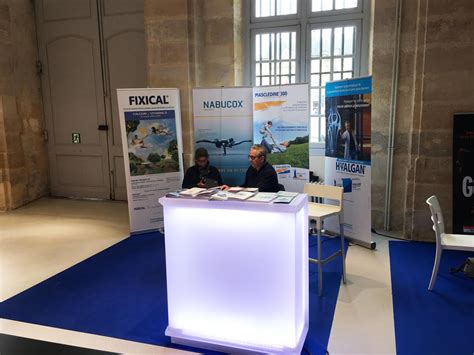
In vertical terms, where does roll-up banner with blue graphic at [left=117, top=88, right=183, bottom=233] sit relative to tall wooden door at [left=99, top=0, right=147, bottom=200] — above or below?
below

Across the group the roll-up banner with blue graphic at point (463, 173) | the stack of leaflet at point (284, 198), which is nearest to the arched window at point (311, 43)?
the roll-up banner with blue graphic at point (463, 173)

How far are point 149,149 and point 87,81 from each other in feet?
8.11

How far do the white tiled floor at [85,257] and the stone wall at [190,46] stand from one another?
1.63 metres

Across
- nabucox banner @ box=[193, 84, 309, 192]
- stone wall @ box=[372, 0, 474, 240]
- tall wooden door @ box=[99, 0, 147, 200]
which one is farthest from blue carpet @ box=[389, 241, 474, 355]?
tall wooden door @ box=[99, 0, 147, 200]

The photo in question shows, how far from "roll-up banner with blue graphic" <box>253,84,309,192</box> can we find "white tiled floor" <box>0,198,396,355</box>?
3.68 ft

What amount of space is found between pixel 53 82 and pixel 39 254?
3.59 meters

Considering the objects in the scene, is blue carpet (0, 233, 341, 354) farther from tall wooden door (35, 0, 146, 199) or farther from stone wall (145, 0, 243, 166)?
tall wooden door (35, 0, 146, 199)

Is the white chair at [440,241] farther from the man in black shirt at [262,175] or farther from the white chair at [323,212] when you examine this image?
the man in black shirt at [262,175]

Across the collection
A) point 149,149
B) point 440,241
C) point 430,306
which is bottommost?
point 430,306

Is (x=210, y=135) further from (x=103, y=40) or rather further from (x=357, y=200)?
(x=103, y=40)

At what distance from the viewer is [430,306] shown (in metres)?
3.20

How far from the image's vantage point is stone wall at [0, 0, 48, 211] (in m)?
6.33

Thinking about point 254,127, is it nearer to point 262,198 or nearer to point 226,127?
point 226,127

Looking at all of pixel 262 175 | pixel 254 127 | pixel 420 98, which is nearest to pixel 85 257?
pixel 262 175
